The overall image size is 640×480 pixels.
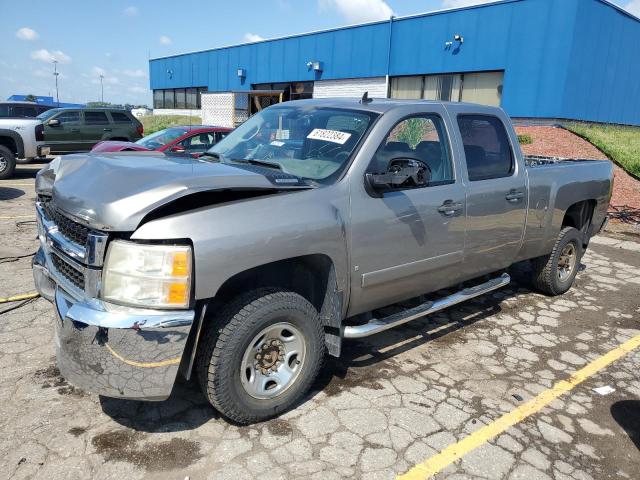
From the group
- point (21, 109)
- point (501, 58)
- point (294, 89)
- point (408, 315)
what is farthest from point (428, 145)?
point (294, 89)

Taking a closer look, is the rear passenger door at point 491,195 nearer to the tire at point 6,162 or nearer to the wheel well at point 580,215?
the wheel well at point 580,215

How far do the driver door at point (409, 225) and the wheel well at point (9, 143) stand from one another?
12.2m

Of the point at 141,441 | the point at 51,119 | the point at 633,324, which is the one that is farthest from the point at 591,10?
the point at 141,441

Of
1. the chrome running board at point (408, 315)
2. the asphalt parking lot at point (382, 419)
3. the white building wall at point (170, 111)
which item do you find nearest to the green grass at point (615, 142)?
the asphalt parking lot at point (382, 419)

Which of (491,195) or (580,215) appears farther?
(580,215)

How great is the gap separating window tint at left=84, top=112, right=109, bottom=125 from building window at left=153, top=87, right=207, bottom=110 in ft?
82.4

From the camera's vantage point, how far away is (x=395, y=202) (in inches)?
134

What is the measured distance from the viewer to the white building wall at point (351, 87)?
25.3m

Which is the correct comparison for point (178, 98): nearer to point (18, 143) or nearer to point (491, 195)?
point (18, 143)

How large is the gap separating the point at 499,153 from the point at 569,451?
2539 millimetres

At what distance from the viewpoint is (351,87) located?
2692 cm

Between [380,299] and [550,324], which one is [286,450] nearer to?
[380,299]

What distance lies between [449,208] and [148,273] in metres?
2.28

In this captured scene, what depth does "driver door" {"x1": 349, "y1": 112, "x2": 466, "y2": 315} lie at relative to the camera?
3.27m
